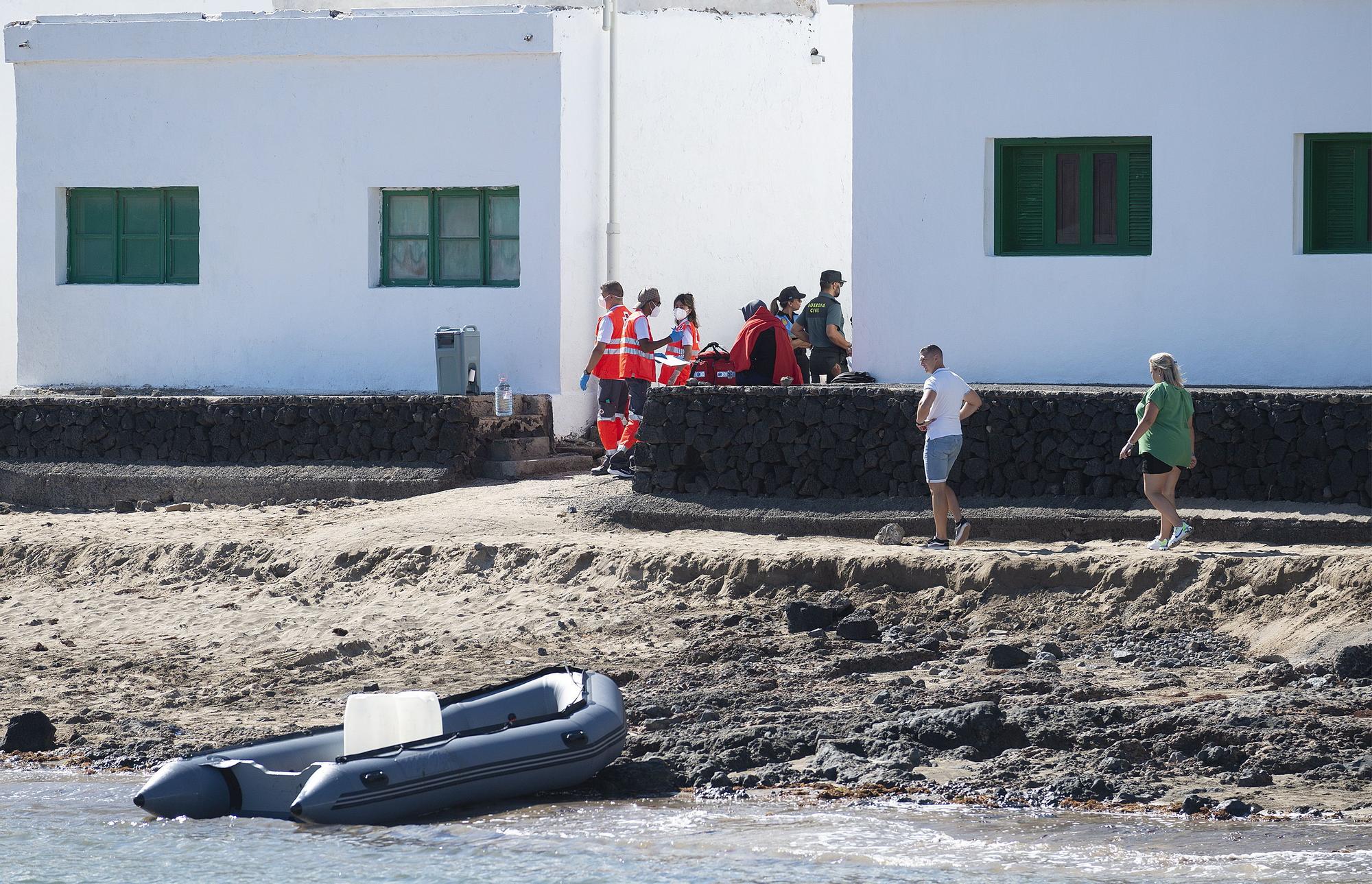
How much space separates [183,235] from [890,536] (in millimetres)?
9097

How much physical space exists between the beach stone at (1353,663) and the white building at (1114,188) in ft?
16.0

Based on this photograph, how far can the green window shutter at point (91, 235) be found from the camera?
20.3 meters

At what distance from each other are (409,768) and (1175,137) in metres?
9.62

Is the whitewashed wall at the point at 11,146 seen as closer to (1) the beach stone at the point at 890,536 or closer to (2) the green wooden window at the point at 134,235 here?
(2) the green wooden window at the point at 134,235

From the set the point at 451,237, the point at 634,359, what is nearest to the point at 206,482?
the point at 451,237

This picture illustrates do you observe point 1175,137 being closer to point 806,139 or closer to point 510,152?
point 806,139

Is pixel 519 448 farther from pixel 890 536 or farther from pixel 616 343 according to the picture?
pixel 890 536

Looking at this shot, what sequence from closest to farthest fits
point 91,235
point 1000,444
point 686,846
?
point 686,846 → point 1000,444 → point 91,235

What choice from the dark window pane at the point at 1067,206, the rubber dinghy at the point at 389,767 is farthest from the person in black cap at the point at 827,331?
the rubber dinghy at the point at 389,767

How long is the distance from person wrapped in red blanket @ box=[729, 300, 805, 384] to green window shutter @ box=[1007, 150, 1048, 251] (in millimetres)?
2389

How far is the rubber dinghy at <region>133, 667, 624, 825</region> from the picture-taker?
392 inches

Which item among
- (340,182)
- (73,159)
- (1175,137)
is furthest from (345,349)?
(1175,137)

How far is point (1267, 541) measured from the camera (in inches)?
555

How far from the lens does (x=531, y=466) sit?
18578 millimetres
